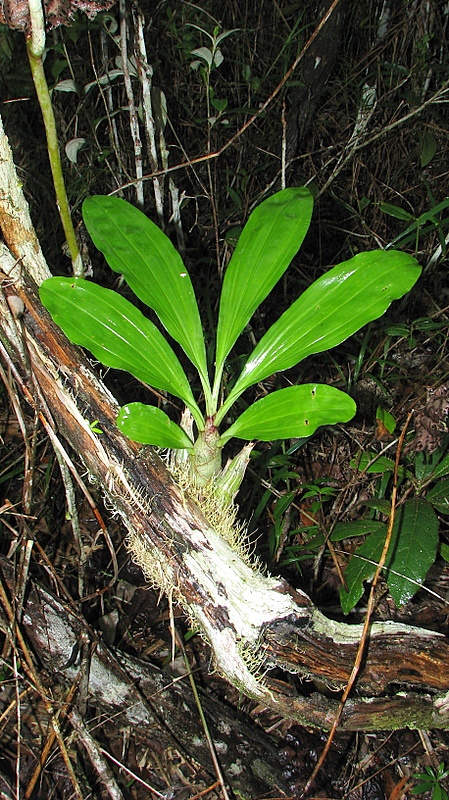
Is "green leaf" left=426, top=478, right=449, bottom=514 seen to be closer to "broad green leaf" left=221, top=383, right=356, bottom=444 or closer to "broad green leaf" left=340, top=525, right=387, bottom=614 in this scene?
"broad green leaf" left=340, top=525, right=387, bottom=614

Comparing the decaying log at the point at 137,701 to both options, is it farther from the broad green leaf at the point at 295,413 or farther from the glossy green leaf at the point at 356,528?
the broad green leaf at the point at 295,413

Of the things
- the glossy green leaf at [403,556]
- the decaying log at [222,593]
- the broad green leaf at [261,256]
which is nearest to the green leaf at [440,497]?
the glossy green leaf at [403,556]

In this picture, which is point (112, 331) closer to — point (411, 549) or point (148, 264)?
point (148, 264)

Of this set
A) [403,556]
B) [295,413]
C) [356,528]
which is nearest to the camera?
[295,413]

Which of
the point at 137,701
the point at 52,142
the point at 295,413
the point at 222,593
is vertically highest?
the point at 52,142

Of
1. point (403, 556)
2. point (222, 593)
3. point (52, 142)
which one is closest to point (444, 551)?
point (403, 556)

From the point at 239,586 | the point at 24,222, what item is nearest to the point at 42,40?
the point at 24,222

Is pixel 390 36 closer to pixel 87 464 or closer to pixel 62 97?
pixel 62 97
